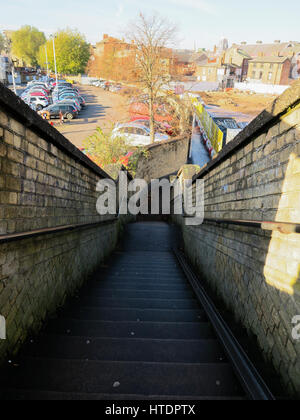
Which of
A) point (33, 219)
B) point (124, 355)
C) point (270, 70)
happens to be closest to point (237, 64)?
point (270, 70)

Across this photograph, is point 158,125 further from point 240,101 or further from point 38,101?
point 240,101

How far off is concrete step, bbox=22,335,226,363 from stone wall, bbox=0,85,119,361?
263 mm

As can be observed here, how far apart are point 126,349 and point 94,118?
24718 mm

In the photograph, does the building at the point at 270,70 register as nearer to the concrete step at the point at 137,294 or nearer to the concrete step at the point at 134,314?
the concrete step at the point at 137,294

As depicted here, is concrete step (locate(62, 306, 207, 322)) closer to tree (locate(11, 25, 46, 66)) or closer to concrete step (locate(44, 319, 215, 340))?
concrete step (locate(44, 319, 215, 340))

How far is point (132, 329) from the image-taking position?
120 inches

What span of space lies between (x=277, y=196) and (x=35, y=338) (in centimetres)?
281

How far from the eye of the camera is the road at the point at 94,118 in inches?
740

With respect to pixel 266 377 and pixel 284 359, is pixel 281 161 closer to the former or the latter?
pixel 284 359

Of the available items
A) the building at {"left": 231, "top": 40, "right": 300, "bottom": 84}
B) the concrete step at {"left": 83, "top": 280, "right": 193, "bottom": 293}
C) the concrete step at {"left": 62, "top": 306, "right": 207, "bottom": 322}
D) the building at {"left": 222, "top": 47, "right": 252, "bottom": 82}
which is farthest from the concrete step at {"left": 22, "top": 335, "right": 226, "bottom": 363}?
the building at {"left": 222, "top": 47, "right": 252, "bottom": 82}

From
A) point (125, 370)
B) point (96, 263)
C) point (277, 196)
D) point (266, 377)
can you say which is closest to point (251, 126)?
point (277, 196)

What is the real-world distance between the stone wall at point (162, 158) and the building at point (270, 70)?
42.8 meters

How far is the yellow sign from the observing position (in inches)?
626

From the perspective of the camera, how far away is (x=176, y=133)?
21.3 meters
